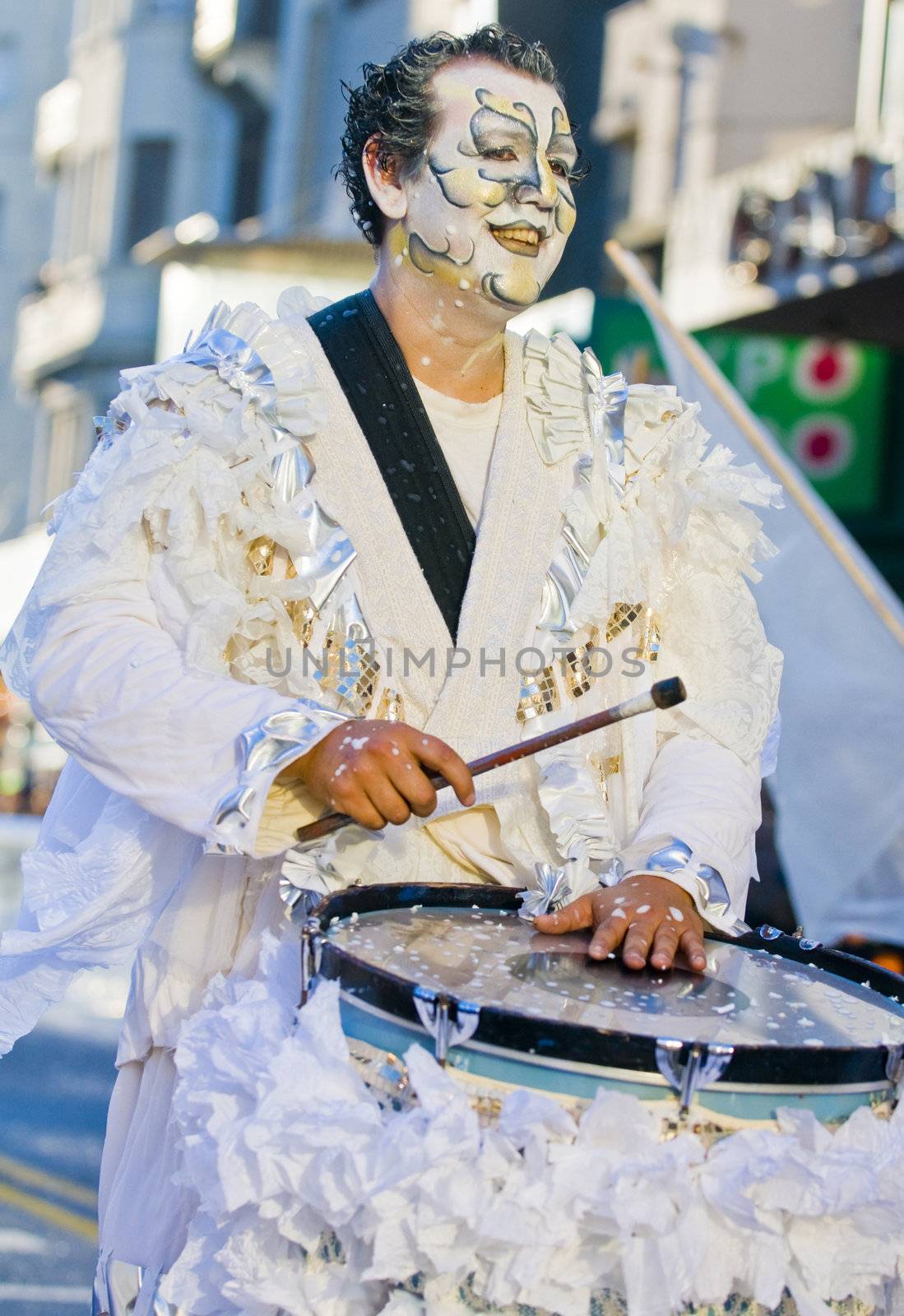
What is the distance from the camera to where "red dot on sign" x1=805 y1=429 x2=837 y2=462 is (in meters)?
10.9

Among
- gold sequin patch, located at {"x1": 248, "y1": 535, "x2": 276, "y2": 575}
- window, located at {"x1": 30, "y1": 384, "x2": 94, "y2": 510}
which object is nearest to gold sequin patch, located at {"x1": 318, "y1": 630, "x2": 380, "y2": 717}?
gold sequin patch, located at {"x1": 248, "y1": 535, "x2": 276, "y2": 575}

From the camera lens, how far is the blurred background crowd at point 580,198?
10.3m

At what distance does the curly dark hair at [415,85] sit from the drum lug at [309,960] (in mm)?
1228

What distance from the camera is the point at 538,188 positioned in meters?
2.51

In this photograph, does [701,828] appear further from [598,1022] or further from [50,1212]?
[50,1212]

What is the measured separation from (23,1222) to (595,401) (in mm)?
2784

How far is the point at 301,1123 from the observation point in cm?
172

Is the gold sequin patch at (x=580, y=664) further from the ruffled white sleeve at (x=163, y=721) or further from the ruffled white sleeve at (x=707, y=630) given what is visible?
the ruffled white sleeve at (x=163, y=721)

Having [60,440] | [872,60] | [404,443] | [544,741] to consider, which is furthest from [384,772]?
[60,440]

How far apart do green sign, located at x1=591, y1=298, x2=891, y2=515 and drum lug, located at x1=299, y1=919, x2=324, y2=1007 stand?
9258 mm

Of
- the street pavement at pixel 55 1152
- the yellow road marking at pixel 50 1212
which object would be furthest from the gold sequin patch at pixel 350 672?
the yellow road marking at pixel 50 1212

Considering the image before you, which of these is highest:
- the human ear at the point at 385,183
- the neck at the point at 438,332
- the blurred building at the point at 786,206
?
the blurred building at the point at 786,206

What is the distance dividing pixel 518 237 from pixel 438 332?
0.19m

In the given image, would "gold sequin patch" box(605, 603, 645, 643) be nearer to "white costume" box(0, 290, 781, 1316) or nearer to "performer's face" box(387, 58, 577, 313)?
"white costume" box(0, 290, 781, 1316)
